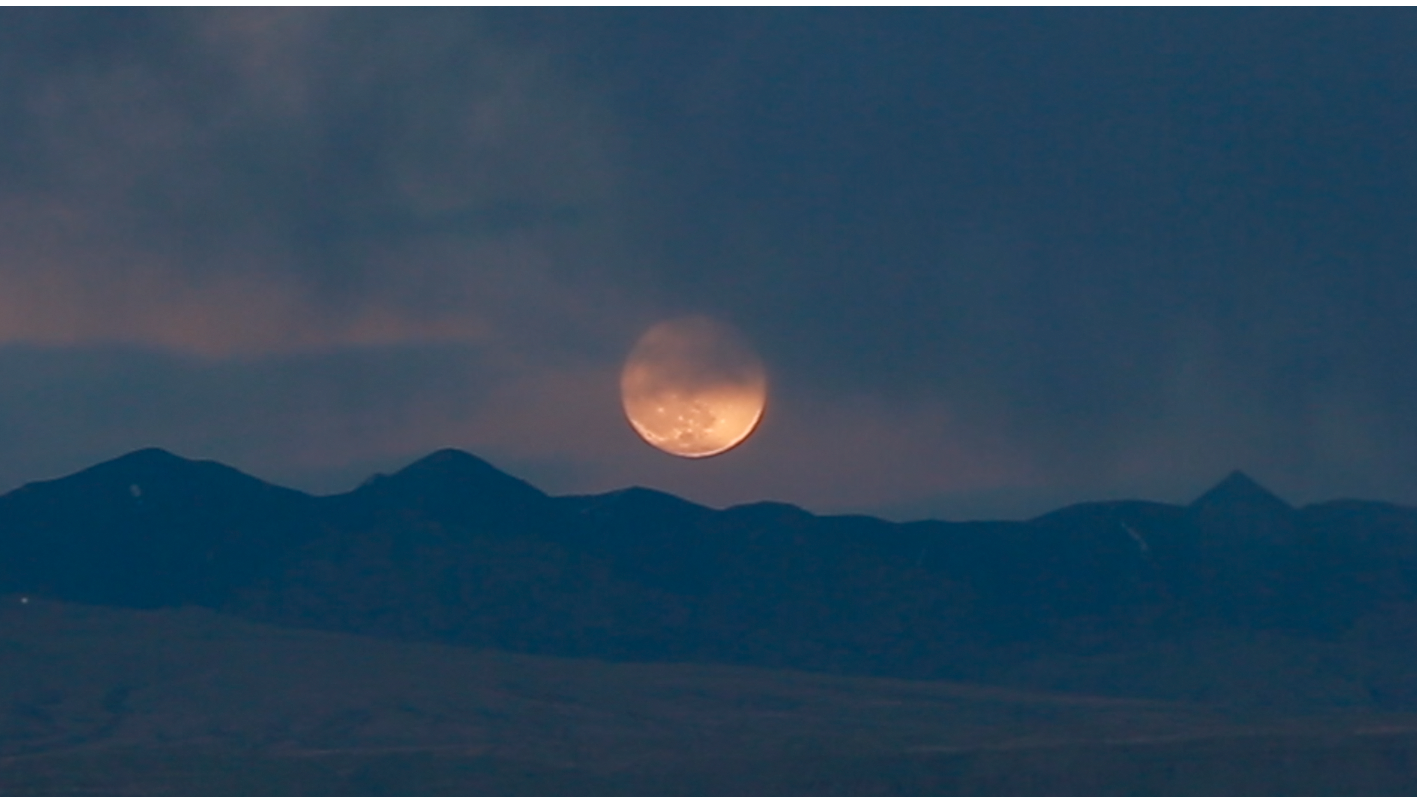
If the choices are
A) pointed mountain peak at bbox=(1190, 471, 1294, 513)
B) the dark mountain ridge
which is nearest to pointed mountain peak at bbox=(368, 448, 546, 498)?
the dark mountain ridge

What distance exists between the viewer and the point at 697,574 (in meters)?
154

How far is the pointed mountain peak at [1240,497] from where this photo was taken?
17600 centimetres

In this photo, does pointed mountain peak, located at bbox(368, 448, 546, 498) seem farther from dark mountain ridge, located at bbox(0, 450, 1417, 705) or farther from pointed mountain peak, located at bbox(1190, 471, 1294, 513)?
pointed mountain peak, located at bbox(1190, 471, 1294, 513)

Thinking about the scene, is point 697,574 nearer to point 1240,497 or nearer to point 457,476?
point 457,476

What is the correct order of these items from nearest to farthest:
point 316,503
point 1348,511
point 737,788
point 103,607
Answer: point 737,788 → point 103,607 → point 316,503 → point 1348,511

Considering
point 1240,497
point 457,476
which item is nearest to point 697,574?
point 457,476

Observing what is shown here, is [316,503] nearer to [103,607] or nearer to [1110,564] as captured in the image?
[103,607]

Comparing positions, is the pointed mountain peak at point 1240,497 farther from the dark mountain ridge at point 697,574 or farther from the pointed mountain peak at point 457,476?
the pointed mountain peak at point 457,476

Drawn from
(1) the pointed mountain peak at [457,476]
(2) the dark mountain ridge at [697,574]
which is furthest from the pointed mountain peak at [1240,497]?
(1) the pointed mountain peak at [457,476]

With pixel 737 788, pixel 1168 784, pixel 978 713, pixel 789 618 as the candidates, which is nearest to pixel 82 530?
pixel 789 618

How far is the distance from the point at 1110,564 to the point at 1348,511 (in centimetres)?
2514

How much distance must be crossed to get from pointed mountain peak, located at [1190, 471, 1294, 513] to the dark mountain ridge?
4242 millimetres

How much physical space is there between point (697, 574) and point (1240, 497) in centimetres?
5452

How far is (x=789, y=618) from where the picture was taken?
148 meters
